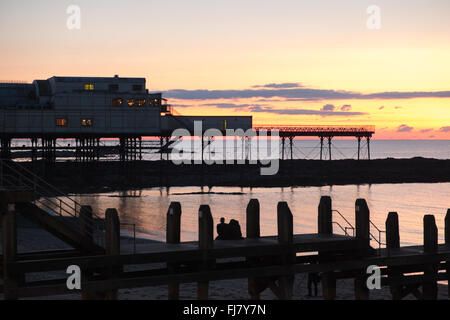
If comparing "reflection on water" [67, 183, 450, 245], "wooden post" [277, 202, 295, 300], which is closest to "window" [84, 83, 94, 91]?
"reflection on water" [67, 183, 450, 245]

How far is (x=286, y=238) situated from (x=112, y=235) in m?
5.65

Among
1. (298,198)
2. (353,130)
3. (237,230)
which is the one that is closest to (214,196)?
(298,198)

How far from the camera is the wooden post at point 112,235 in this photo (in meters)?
19.2

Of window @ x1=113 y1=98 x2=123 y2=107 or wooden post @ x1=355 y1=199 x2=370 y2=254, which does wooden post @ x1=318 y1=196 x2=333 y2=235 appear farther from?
window @ x1=113 y1=98 x2=123 y2=107

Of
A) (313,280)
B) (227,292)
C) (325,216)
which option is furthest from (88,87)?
(325,216)

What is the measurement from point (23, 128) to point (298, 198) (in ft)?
111

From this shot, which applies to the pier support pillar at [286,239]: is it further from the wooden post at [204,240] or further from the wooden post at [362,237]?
the wooden post at [362,237]

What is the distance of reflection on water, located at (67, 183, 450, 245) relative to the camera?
5675 centimetres

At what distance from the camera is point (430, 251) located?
23.6 m

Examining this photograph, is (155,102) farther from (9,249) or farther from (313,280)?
(9,249)

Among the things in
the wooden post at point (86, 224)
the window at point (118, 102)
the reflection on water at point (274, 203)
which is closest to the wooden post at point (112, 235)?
the wooden post at point (86, 224)
